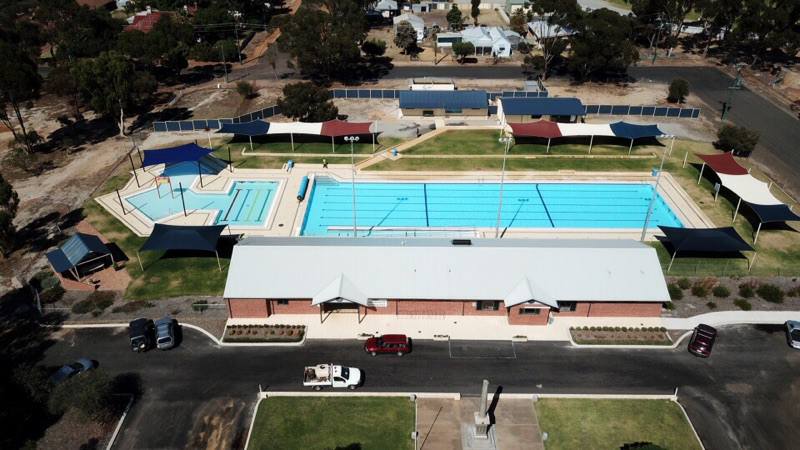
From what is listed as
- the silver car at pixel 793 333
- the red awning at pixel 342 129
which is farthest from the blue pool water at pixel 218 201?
the silver car at pixel 793 333

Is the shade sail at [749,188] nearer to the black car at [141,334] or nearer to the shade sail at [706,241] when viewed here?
the shade sail at [706,241]

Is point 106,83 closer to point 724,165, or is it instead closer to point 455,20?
point 455,20

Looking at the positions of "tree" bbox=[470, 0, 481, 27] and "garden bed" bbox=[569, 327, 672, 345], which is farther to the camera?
"tree" bbox=[470, 0, 481, 27]

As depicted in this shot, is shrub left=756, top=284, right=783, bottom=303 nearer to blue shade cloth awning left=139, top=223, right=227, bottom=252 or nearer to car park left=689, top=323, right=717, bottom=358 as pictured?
car park left=689, top=323, right=717, bottom=358

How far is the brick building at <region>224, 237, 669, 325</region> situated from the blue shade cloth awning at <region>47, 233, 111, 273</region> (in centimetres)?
1459

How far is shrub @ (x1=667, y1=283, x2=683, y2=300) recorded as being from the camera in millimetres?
45812

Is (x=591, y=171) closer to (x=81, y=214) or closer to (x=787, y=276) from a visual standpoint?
(x=787, y=276)

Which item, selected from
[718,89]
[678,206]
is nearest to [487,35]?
[718,89]

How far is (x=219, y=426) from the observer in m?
35.1

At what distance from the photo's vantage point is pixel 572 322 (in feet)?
142

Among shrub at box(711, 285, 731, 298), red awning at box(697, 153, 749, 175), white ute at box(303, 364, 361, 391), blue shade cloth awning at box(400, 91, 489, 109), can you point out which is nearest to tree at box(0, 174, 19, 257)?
white ute at box(303, 364, 361, 391)

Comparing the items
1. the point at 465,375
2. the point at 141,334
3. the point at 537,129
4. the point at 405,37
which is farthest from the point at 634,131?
the point at 141,334

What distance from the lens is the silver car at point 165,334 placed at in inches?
1591

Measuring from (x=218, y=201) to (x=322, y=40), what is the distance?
140 ft
